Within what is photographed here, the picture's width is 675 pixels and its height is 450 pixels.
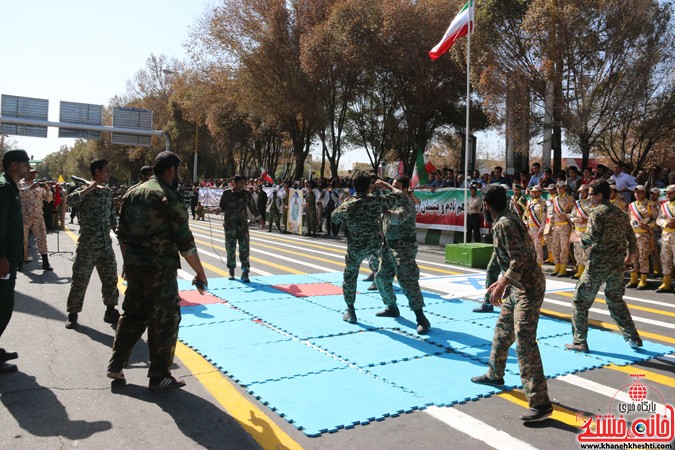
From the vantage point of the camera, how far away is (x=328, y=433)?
12.8 ft

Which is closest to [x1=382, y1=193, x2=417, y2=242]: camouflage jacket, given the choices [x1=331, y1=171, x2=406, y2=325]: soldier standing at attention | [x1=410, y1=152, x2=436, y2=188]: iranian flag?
[x1=331, y1=171, x2=406, y2=325]: soldier standing at attention

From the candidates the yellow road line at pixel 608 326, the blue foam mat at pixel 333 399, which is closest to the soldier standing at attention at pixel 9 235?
the blue foam mat at pixel 333 399

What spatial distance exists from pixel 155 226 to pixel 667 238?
9605 mm

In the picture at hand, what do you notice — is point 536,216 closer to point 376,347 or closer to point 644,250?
point 644,250

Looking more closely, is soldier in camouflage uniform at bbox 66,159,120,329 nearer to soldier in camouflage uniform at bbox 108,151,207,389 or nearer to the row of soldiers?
soldier in camouflage uniform at bbox 108,151,207,389

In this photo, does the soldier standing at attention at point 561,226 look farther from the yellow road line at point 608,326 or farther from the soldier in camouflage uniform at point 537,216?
the yellow road line at point 608,326

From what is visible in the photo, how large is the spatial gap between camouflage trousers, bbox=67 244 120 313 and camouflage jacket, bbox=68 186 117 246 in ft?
0.34

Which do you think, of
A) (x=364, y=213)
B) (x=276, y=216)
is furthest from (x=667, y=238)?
(x=276, y=216)

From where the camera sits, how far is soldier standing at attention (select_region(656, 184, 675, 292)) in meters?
10.0

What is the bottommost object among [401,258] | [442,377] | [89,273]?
[442,377]

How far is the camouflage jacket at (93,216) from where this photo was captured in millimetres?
6695

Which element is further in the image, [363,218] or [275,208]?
[275,208]

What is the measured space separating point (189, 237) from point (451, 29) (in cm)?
1231

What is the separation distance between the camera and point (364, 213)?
689 centimetres
